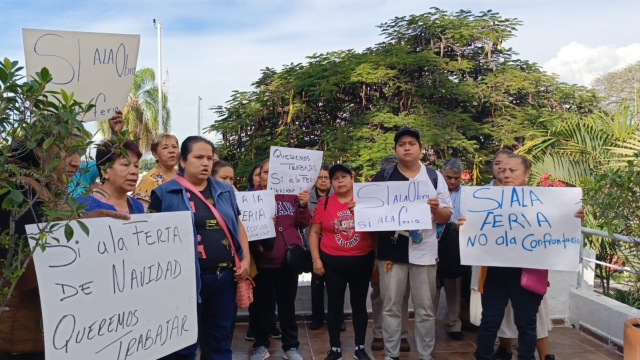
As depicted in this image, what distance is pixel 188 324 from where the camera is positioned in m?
2.90

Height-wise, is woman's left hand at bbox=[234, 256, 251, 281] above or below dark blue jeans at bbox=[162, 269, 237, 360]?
above

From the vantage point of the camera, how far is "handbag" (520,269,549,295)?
391 centimetres

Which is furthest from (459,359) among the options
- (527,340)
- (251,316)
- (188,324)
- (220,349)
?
(188,324)

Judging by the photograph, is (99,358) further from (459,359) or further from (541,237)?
(459,359)

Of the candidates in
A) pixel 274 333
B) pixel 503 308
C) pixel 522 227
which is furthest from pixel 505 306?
pixel 274 333

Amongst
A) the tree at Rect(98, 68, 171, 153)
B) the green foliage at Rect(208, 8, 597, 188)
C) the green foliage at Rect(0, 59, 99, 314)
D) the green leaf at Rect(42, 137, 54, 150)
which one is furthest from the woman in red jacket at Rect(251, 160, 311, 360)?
the tree at Rect(98, 68, 171, 153)

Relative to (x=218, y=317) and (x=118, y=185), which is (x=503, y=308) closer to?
(x=218, y=317)

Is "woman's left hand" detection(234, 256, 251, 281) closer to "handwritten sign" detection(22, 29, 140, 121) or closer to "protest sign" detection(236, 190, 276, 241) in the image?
"protest sign" detection(236, 190, 276, 241)

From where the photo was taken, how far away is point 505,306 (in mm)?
4035

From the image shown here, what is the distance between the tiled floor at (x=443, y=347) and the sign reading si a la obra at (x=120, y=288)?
2.31m

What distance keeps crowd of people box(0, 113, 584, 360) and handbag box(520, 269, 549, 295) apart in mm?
66

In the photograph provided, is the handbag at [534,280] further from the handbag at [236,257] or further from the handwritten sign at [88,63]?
the handwritten sign at [88,63]

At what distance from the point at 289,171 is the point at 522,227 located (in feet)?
6.51

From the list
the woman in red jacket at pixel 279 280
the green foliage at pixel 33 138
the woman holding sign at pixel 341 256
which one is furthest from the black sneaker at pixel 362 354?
the green foliage at pixel 33 138
